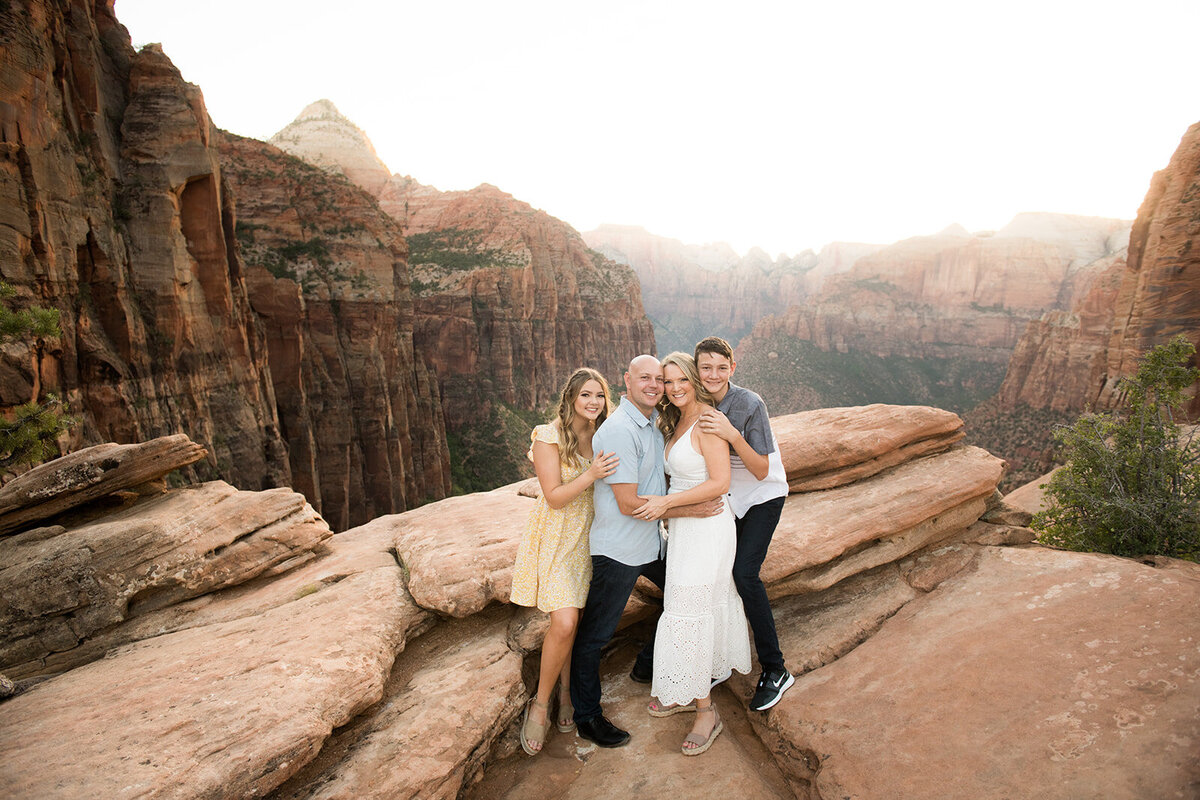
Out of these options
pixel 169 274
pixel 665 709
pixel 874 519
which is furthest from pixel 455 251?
pixel 665 709

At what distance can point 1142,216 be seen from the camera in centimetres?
2811

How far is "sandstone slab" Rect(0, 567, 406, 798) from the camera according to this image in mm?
3277

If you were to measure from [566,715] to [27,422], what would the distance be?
11.0m

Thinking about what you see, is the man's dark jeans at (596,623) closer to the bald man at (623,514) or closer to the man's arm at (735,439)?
the bald man at (623,514)

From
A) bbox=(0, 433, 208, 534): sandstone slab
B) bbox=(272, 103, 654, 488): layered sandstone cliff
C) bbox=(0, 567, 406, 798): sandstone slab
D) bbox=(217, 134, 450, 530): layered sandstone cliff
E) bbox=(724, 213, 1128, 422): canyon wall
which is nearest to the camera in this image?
bbox=(0, 567, 406, 798): sandstone slab

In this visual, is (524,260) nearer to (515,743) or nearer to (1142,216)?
(1142,216)

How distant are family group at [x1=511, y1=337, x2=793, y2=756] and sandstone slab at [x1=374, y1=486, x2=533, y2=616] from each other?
1215 millimetres

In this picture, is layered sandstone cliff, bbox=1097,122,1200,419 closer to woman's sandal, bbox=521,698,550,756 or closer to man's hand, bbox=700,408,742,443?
man's hand, bbox=700,408,742,443

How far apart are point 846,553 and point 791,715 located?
234 cm

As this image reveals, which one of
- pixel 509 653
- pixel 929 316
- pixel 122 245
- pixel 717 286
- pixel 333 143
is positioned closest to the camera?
pixel 509 653

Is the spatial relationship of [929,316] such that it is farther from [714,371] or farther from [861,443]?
[714,371]

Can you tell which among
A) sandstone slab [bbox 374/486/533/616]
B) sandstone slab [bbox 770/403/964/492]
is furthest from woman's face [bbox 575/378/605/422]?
sandstone slab [bbox 770/403/964/492]

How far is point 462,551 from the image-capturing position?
19.6 ft

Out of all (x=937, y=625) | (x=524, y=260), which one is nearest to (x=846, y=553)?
(x=937, y=625)
